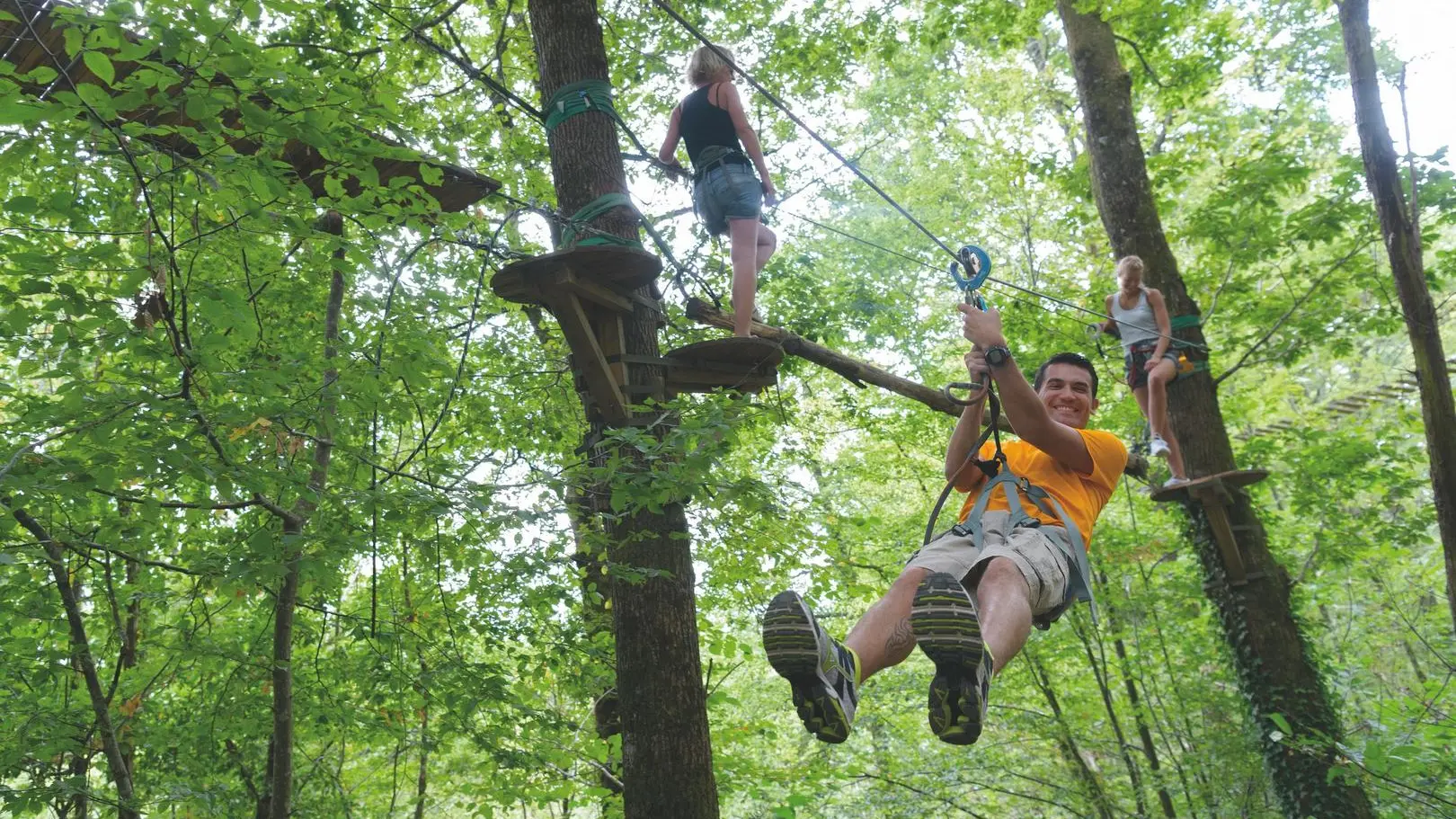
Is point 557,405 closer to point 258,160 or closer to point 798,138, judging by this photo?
point 258,160

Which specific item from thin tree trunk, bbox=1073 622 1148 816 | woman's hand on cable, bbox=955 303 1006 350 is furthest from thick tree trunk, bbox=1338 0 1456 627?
thin tree trunk, bbox=1073 622 1148 816

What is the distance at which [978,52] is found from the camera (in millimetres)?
13609

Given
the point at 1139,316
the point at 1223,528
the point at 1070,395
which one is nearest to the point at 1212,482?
the point at 1223,528

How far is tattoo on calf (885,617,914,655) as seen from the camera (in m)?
2.57

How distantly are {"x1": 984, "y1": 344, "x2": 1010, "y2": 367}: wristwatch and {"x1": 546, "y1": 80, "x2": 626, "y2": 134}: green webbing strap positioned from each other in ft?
7.05

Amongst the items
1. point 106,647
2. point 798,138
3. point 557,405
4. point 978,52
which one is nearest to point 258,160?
point 557,405

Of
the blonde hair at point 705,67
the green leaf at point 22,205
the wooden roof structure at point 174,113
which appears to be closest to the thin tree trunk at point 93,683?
the wooden roof structure at point 174,113

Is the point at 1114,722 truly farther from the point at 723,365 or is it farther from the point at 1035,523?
the point at 1035,523

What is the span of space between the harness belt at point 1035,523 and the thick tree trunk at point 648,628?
1240 mm

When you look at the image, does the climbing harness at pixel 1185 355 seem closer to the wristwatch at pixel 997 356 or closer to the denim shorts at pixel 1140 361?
the denim shorts at pixel 1140 361

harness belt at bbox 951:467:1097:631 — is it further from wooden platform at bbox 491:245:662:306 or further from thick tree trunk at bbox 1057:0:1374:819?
thick tree trunk at bbox 1057:0:1374:819

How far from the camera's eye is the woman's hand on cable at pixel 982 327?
8.62 feet

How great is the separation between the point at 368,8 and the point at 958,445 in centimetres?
532

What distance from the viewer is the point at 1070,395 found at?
311cm
